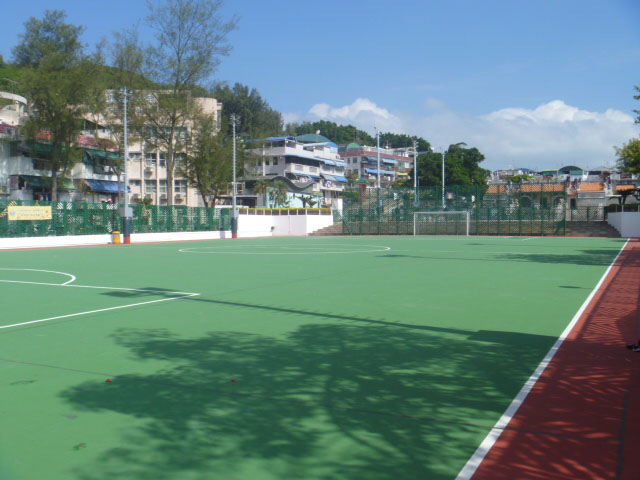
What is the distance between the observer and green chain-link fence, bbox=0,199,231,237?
27.1 meters

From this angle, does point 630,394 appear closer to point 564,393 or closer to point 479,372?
point 564,393

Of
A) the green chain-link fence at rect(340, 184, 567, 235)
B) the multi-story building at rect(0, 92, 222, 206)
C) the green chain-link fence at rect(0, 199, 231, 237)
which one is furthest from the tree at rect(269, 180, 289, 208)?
the green chain-link fence at rect(0, 199, 231, 237)

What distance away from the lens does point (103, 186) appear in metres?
57.4

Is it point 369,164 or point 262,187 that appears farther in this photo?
point 369,164

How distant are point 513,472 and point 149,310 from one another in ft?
23.7

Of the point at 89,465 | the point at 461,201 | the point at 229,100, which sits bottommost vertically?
the point at 89,465

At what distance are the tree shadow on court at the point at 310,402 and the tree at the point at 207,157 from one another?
1912 inches

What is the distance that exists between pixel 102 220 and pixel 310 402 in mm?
29578

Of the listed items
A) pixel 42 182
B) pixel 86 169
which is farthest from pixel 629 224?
pixel 86 169

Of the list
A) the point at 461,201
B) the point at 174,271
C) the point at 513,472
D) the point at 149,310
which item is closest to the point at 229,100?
the point at 461,201

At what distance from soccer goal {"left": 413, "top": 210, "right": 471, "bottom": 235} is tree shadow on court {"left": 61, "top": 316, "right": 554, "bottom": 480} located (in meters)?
35.3

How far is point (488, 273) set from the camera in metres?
14.8

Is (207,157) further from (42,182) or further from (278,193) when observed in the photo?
(42,182)

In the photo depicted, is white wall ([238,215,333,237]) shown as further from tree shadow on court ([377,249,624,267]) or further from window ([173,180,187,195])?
window ([173,180,187,195])
